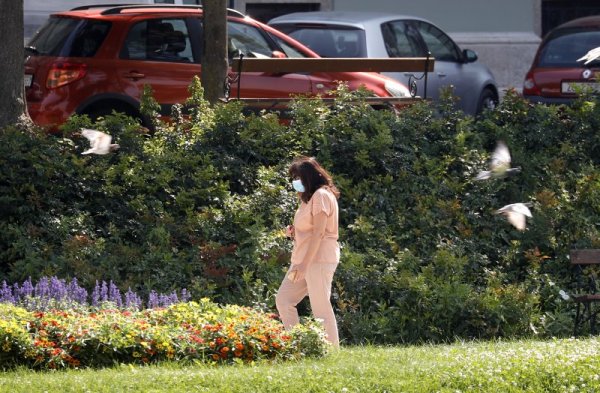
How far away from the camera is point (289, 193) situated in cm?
1236

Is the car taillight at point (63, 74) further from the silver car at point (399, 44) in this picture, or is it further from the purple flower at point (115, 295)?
the silver car at point (399, 44)

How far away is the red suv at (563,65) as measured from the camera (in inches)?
741

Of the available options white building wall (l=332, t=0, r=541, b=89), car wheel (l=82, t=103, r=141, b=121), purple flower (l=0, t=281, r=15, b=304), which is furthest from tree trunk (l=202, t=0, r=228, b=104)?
white building wall (l=332, t=0, r=541, b=89)

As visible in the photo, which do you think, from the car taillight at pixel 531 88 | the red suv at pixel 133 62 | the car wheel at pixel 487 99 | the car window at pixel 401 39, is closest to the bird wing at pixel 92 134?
the red suv at pixel 133 62

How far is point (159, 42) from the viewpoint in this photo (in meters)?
14.8

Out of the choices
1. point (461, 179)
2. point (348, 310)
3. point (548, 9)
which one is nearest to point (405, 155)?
point (461, 179)

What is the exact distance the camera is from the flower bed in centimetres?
850

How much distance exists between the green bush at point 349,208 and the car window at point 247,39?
192 cm

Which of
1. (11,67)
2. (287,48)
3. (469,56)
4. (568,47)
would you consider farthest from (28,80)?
(568,47)

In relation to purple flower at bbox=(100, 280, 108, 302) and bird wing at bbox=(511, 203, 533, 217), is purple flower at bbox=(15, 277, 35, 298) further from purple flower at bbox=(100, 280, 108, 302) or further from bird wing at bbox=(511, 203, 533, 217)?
bird wing at bbox=(511, 203, 533, 217)

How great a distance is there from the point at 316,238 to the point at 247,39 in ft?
20.6

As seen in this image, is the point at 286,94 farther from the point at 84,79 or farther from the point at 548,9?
the point at 548,9

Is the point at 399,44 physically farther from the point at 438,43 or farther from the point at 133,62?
the point at 133,62

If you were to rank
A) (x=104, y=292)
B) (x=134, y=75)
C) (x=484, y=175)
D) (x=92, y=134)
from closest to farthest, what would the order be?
(x=104, y=292) < (x=92, y=134) < (x=484, y=175) < (x=134, y=75)
